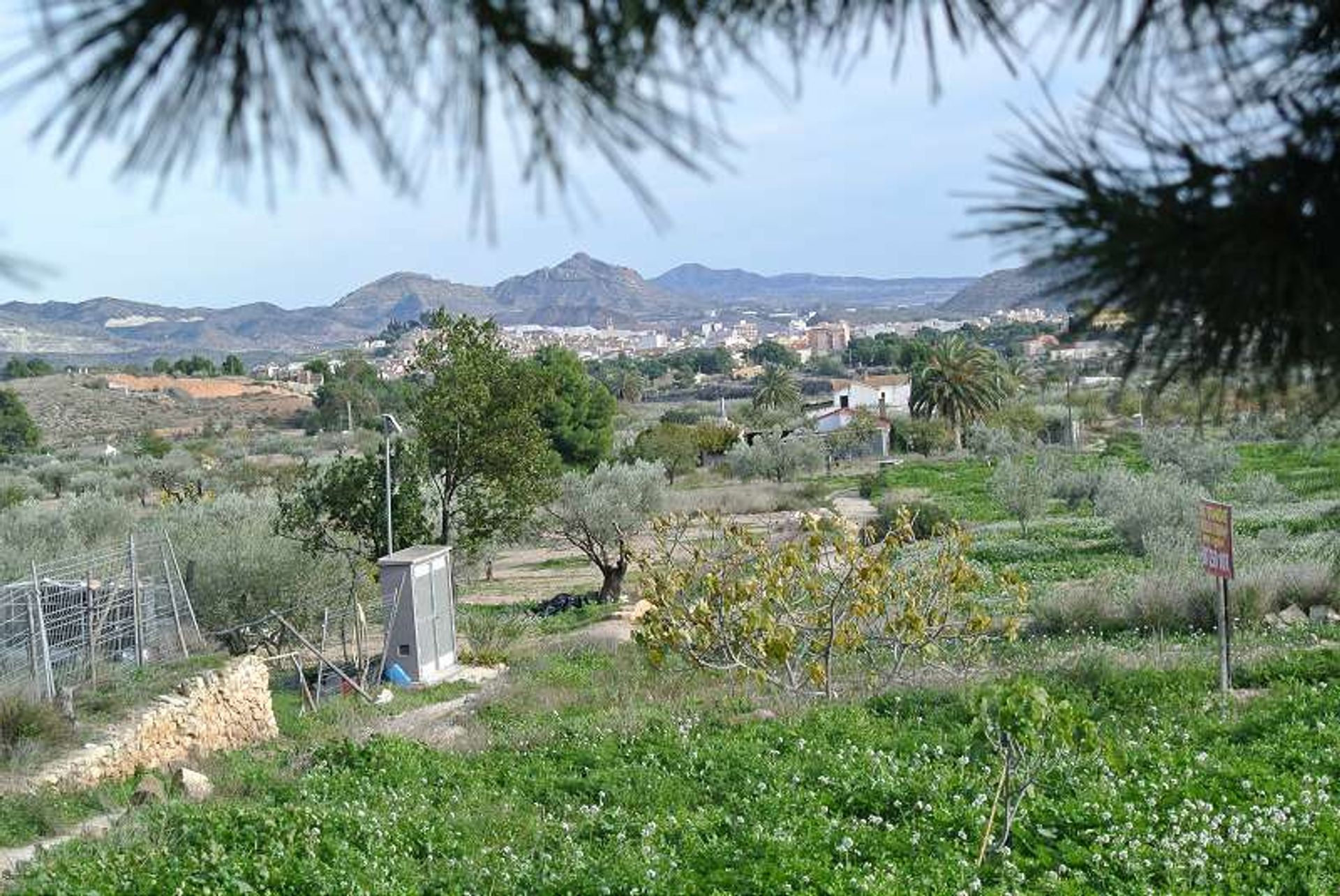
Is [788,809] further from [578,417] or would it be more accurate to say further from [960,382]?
[960,382]

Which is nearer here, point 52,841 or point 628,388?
point 52,841

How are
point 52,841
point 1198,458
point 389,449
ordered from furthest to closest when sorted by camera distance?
1. point 1198,458
2. point 389,449
3. point 52,841

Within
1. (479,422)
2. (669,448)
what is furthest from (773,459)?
(479,422)

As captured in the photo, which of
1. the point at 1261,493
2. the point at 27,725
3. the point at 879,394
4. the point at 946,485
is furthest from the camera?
the point at 879,394

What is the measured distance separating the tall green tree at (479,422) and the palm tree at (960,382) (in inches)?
1410

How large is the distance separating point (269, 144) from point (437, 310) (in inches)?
733

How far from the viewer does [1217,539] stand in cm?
962

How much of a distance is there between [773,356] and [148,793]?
119 metres

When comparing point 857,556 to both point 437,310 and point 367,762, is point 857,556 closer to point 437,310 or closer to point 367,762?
point 367,762

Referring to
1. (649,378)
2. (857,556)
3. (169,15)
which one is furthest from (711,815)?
(649,378)

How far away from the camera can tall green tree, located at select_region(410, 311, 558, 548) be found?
19906mm

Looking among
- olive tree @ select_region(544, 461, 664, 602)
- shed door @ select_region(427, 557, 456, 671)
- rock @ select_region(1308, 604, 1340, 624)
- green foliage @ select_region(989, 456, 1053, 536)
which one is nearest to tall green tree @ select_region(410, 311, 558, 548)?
shed door @ select_region(427, 557, 456, 671)

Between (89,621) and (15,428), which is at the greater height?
(89,621)

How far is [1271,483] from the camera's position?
2931 centimetres
